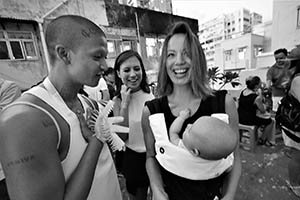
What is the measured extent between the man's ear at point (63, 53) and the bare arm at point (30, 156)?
11.6 inches

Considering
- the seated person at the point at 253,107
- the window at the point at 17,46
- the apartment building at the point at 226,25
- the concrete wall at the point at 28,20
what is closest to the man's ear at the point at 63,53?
the seated person at the point at 253,107

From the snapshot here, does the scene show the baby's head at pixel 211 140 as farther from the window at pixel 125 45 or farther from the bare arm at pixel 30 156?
the window at pixel 125 45

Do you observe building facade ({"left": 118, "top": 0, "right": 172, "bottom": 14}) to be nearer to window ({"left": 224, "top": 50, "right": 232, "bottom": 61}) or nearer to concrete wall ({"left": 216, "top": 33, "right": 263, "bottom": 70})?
concrete wall ({"left": 216, "top": 33, "right": 263, "bottom": 70})

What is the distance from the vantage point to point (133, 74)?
1.77m

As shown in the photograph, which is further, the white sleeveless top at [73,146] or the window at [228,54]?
the window at [228,54]

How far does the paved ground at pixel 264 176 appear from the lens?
2193 mm

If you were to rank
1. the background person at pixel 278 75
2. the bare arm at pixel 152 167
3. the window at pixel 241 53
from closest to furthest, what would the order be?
the bare arm at pixel 152 167
the background person at pixel 278 75
the window at pixel 241 53

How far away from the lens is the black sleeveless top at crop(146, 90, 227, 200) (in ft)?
3.35

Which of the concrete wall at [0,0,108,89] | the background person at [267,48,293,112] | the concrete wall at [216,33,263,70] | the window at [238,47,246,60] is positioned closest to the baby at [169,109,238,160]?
the background person at [267,48,293,112]

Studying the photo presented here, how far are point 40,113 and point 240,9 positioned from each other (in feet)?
218

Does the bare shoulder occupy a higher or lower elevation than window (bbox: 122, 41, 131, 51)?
lower

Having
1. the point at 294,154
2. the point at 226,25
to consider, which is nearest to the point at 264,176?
the point at 294,154

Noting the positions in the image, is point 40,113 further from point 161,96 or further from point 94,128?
point 161,96

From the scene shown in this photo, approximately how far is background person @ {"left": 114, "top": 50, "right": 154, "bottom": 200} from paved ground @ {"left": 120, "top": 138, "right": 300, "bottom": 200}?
95 centimetres
